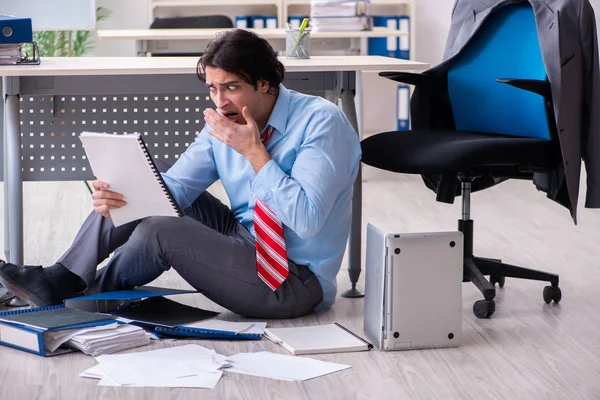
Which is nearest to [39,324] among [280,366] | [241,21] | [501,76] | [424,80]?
[280,366]

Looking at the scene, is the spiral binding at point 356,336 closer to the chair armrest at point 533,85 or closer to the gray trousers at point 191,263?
the gray trousers at point 191,263

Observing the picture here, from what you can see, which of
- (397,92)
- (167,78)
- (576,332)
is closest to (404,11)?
(397,92)

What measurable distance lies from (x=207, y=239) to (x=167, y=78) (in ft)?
2.06

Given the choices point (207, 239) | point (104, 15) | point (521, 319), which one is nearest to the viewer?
point (207, 239)

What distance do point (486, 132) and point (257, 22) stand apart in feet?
10.7

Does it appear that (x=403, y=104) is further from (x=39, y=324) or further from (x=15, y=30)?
(x=39, y=324)

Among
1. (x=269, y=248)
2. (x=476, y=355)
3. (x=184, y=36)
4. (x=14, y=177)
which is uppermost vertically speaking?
(x=184, y=36)

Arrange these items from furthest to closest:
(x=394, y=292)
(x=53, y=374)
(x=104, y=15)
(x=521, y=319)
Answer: (x=104, y=15)
(x=521, y=319)
(x=394, y=292)
(x=53, y=374)

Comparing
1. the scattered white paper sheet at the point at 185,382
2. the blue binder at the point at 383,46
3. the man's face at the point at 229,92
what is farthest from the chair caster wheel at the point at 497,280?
the blue binder at the point at 383,46

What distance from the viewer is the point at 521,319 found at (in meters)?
2.52

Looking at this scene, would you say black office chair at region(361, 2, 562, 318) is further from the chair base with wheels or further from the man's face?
the man's face

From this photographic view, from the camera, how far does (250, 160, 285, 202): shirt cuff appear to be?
220 cm

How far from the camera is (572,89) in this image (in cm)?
249

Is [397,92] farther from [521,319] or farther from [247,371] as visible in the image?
[247,371]
